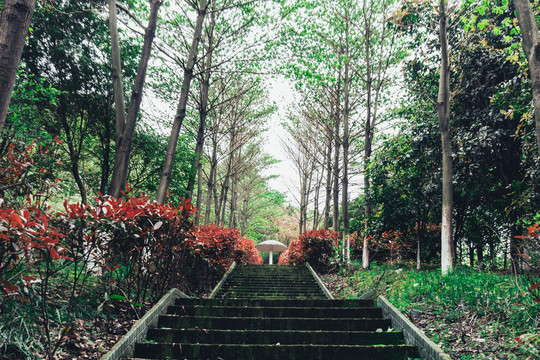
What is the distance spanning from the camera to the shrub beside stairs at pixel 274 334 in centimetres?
270

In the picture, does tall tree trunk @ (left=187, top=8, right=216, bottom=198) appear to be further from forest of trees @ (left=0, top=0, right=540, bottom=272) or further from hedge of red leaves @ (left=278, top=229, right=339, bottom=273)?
hedge of red leaves @ (left=278, top=229, right=339, bottom=273)

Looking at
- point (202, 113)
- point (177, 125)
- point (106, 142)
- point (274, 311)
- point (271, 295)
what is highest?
point (202, 113)

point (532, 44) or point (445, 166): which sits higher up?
point (532, 44)

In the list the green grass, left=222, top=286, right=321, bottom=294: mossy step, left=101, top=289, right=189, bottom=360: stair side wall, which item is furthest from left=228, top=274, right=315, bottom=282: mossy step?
left=101, top=289, right=189, bottom=360: stair side wall

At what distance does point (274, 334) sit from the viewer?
3.01 metres

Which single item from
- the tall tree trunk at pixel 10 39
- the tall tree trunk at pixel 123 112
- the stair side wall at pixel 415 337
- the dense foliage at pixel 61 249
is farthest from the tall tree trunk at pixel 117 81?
the stair side wall at pixel 415 337

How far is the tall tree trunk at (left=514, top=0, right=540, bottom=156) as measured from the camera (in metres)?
3.39

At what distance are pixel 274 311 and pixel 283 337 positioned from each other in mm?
786

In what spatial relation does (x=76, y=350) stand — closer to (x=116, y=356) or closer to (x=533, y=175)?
(x=116, y=356)

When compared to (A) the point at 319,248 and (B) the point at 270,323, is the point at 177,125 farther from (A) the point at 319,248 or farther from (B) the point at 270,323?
(A) the point at 319,248

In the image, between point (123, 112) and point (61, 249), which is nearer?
point (61, 249)

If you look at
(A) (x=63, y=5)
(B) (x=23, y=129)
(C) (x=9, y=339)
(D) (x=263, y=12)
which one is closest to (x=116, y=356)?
(C) (x=9, y=339)

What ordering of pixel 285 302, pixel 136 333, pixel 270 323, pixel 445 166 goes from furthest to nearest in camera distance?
pixel 445 166 → pixel 285 302 → pixel 270 323 → pixel 136 333

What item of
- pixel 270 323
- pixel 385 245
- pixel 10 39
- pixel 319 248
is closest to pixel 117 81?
pixel 10 39
